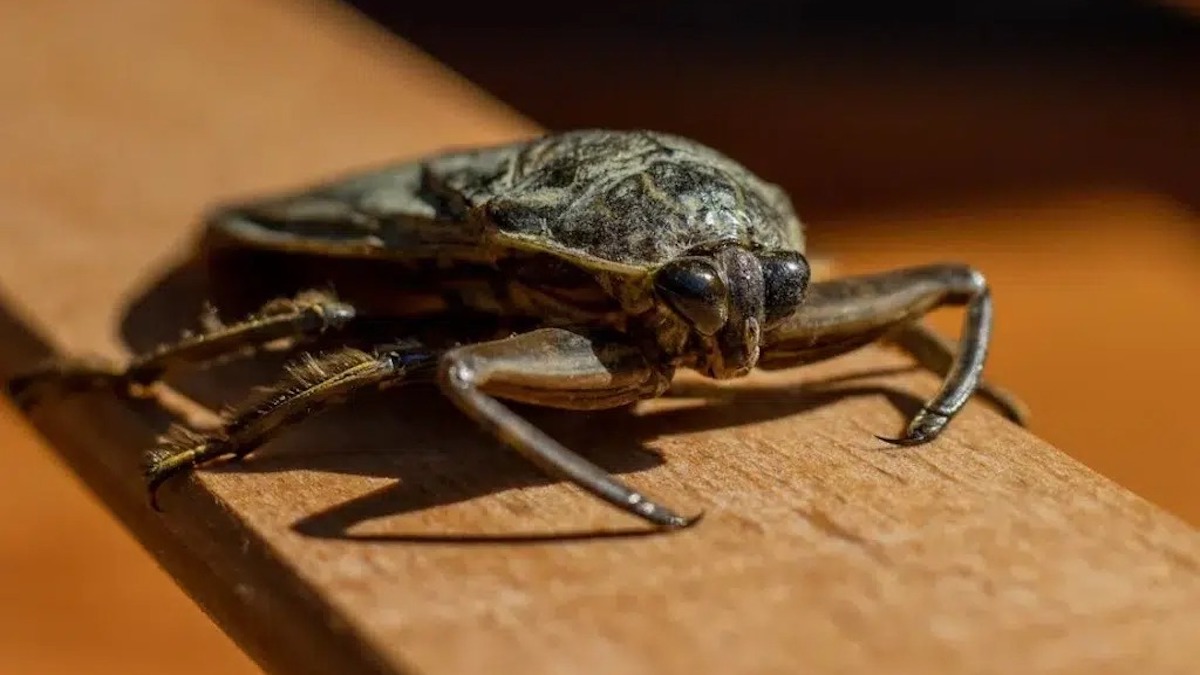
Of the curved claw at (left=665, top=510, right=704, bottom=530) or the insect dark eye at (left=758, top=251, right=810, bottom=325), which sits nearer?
the curved claw at (left=665, top=510, right=704, bottom=530)

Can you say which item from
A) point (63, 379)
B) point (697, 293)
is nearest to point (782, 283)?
point (697, 293)

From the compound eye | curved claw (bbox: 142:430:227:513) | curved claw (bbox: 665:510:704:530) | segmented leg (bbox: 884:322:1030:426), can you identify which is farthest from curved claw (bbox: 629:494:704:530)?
segmented leg (bbox: 884:322:1030:426)

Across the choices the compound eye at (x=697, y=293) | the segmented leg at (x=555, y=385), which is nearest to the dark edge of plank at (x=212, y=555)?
the segmented leg at (x=555, y=385)

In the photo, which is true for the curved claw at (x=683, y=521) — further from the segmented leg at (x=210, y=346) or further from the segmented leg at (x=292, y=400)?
the segmented leg at (x=210, y=346)

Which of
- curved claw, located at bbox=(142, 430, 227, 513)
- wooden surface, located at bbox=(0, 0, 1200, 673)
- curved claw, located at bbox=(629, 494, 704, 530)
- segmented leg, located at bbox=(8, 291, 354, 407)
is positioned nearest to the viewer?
wooden surface, located at bbox=(0, 0, 1200, 673)

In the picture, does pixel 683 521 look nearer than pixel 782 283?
Yes

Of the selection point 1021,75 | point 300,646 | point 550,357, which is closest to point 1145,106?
point 1021,75

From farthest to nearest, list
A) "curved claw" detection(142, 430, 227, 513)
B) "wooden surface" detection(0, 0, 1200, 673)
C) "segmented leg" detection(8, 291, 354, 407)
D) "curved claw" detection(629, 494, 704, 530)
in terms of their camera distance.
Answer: "segmented leg" detection(8, 291, 354, 407)
"curved claw" detection(142, 430, 227, 513)
"curved claw" detection(629, 494, 704, 530)
"wooden surface" detection(0, 0, 1200, 673)

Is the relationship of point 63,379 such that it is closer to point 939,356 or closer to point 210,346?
point 210,346

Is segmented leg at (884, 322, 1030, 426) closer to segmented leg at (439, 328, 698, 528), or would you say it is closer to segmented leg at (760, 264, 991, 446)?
segmented leg at (760, 264, 991, 446)
